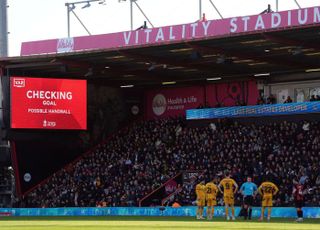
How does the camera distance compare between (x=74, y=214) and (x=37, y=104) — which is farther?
(x=37, y=104)

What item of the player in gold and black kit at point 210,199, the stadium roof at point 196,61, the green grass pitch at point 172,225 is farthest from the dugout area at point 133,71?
the green grass pitch at point 172,225

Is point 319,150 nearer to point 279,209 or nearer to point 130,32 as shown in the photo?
point 279,209

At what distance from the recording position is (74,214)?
139 feet

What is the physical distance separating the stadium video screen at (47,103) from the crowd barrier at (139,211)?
15.7 feet

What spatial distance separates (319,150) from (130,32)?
13.6 metres

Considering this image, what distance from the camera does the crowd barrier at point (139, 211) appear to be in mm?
35125

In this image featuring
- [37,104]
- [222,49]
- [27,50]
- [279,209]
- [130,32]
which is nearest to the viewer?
[279,209]

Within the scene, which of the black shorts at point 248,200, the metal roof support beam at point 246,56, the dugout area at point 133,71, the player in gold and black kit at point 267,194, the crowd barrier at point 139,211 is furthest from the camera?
the metal roof support beam at point 246,56

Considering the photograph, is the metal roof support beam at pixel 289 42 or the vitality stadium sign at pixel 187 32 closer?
the metal roof support beam at pixel 289 42

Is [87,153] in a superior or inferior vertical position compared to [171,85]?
inferior

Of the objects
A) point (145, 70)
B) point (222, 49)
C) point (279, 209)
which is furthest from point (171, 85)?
point (279, 209)

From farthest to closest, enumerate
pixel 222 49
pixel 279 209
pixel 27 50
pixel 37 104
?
pixel 27 50 → pixel 37 104 → pixel 222 49 → pixel 279 209

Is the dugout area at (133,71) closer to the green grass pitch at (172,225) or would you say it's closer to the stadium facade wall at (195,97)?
the stadium facade wall at (195,97)

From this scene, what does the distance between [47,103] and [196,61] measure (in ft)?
28.0
